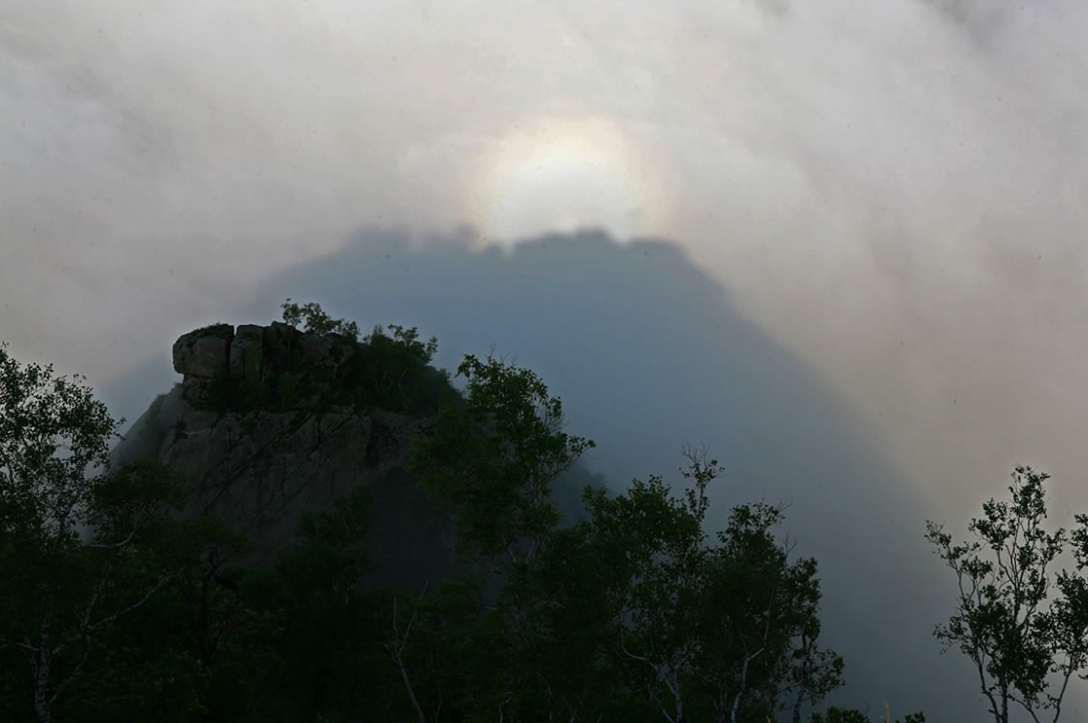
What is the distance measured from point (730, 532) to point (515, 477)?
14682mm

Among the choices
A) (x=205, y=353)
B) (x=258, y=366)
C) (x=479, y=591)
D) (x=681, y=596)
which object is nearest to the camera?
(x=681, y=596)

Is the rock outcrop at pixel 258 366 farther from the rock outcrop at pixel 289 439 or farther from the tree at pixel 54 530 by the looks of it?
the tree at pixel 54 530

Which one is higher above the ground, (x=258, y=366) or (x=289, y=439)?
(x=258, y=366)

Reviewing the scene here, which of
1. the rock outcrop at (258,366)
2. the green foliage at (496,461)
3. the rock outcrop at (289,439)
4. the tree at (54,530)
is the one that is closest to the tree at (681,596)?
the green foliage at (496,461)

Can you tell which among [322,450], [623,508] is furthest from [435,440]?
[322,450]

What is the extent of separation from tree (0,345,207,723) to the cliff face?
2332 inches

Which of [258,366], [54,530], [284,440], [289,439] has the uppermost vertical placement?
[258,366]

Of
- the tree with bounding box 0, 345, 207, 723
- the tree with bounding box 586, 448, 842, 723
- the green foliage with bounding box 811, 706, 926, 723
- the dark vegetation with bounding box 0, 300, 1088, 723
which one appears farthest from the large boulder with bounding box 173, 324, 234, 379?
the green foliage with bounding box 811, 706, 926, 723

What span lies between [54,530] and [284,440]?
68.4 meters

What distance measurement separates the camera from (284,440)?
9388cm

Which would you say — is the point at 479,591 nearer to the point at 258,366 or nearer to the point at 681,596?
the point at 681,596

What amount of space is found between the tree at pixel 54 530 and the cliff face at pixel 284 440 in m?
59.2

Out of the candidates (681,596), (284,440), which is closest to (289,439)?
(284,440)

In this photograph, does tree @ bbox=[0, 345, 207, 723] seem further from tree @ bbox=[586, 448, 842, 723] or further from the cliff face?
the cliff face
